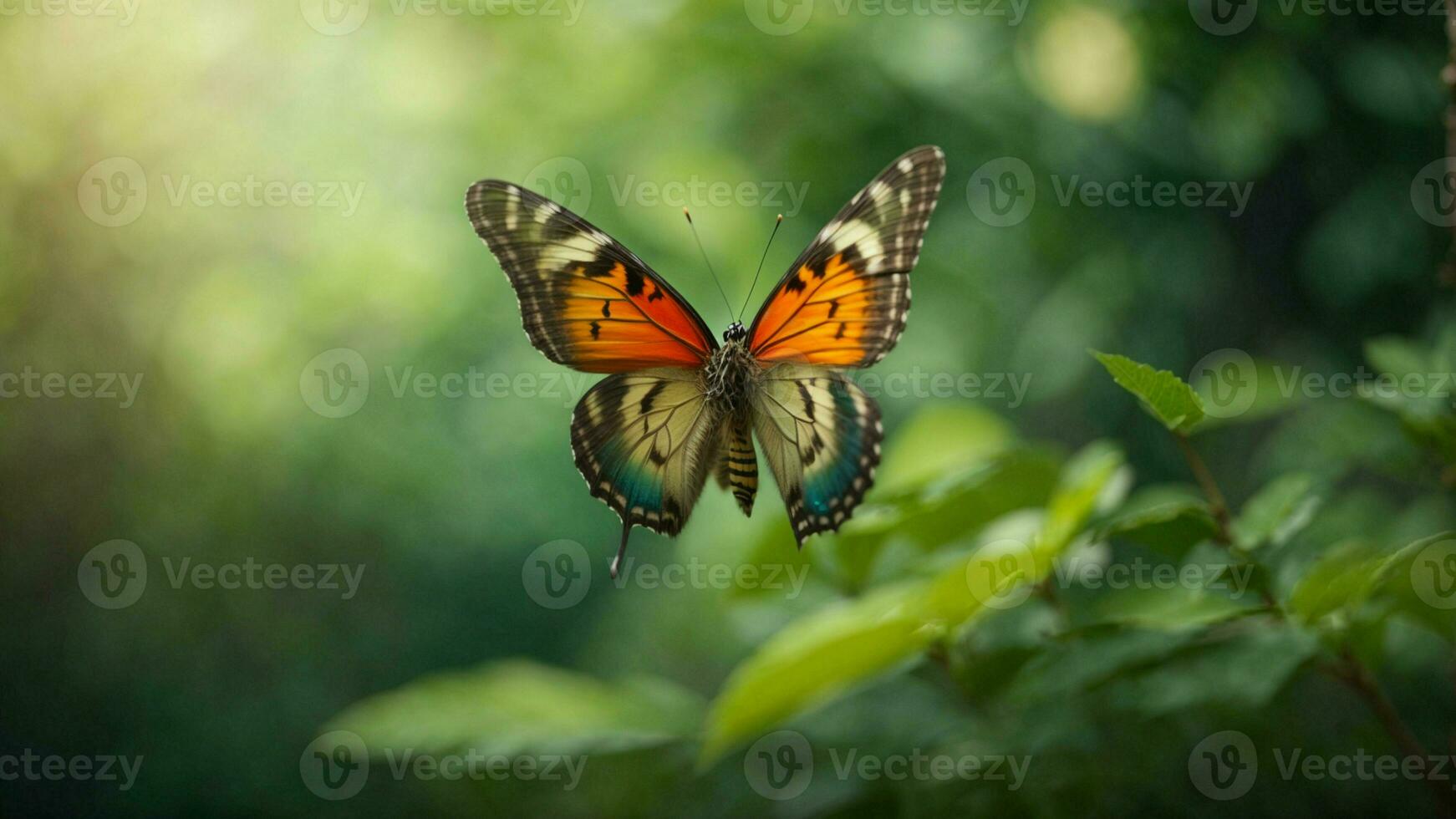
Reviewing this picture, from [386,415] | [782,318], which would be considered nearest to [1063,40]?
[782,318]

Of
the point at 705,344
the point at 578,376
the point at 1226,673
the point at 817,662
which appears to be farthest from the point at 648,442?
the point at 578,376

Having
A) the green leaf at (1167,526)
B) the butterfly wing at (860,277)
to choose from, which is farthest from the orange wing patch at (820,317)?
the green leaf at (1167,526)

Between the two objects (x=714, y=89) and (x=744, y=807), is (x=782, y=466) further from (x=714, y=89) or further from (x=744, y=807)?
(x=714, y=89)

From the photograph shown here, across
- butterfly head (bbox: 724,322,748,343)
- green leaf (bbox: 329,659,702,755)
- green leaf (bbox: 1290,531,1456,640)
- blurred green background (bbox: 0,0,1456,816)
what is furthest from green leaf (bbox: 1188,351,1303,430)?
green leaf (bbox: 329,659,702,755)

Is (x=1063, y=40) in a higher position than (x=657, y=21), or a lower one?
lower

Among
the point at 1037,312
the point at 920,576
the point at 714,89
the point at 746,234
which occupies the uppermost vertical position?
the point at 714,89

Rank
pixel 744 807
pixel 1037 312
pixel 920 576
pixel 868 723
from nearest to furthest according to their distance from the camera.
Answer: pixel 920 576, pixel 868 723, pixel 744 807, pixel 1037 312
